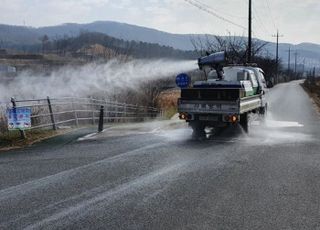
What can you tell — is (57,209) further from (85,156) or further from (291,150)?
(291,150)

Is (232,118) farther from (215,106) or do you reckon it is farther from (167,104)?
(167,104)

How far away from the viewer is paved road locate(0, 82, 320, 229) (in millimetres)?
6117

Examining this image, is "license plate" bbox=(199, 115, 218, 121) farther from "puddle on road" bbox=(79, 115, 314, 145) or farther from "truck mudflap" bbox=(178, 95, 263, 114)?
"puddle on road" bbox=(79, 115, 314, 145)

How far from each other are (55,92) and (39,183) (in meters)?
22.4

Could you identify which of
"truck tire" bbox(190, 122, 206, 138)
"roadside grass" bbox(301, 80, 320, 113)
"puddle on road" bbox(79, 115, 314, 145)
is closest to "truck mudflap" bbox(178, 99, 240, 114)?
"truck tire" bbox(190, 122, 206, 138)

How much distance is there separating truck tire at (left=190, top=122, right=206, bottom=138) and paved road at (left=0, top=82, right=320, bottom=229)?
167 cm

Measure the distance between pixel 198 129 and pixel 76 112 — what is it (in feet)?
25.8

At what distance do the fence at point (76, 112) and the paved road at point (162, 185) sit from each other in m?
3.55

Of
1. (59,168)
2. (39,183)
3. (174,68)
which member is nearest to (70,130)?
(59,168)

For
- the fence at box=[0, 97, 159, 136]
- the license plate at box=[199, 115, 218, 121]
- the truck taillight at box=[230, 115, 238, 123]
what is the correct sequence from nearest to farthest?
the truck taillight at box=[230, 115, 238, 123] < the license plate at box=[199, 115, 218, 121] < the fence at box=[0, 97, 159, 136]

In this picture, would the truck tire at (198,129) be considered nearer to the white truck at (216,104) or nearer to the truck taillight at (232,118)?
the white truck at (216,104)

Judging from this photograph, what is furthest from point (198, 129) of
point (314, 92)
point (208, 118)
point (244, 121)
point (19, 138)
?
point (314, 92)

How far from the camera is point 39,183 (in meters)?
8.36

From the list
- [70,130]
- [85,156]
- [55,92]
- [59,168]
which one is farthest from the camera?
[55,92]
